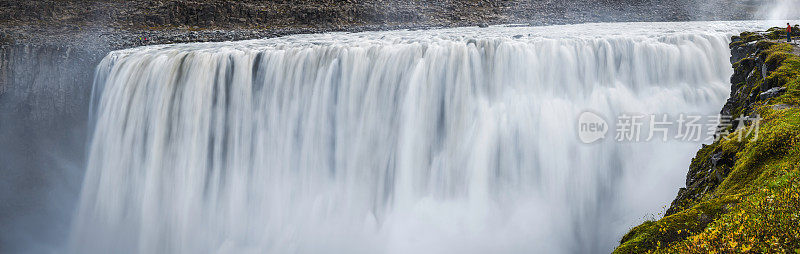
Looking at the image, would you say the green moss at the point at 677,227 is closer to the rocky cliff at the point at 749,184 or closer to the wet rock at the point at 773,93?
the rocky cliff at the point at 749,184

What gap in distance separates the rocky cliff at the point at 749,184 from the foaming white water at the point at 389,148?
15.7 feet

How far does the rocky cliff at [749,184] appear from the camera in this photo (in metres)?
4.84

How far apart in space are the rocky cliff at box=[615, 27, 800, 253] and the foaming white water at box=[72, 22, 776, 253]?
4776 mm

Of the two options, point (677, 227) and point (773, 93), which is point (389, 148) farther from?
point (677, 227)

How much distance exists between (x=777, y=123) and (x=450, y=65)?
11.7m

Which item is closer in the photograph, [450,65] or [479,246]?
[479,246]

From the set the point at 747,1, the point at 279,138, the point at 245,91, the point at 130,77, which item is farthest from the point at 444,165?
the point at 747,1

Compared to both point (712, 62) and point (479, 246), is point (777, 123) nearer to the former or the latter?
point (479, 246)

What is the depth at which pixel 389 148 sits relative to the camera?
17844mm

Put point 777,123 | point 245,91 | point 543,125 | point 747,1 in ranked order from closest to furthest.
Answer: point 777,123 < point 543,125 < point 245,91 < point 747,1

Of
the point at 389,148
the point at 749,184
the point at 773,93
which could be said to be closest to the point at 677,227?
the point at 749,184

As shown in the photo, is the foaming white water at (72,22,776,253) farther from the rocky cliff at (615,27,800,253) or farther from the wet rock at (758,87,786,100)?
the wet rock at (758,87,786,100)

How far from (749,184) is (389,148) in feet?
40.8

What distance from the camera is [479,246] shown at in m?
15.3
